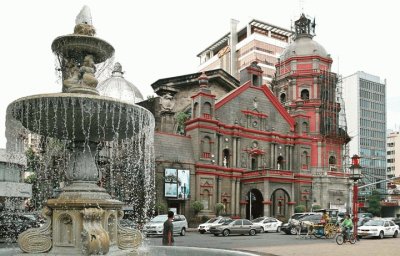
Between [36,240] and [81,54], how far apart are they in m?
4.14

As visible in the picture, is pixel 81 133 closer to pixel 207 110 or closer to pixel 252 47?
pixel 207 110

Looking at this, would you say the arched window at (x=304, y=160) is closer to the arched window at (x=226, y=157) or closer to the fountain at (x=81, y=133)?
the arched window at (x=226, y=157)

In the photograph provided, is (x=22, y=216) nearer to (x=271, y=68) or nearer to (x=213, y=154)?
(x=213, y=154)

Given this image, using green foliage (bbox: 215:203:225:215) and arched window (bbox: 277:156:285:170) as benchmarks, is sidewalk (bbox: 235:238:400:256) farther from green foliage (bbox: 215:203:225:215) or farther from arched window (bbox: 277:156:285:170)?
arched window (bbox: 277:156:285:170)

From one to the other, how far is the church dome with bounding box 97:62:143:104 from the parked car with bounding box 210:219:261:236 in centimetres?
2582

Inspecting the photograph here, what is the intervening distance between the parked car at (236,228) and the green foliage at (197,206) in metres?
8.27

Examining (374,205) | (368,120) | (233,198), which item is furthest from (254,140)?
(368,120)

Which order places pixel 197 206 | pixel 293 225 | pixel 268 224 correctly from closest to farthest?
pixel 293 225 < pixel 268 224 < pixel 197 206

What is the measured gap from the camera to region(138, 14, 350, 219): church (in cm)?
4684

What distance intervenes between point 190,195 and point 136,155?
384 inches

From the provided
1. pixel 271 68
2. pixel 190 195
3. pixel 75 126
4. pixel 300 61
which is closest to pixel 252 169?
pixel 190 195

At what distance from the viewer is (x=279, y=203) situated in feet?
170

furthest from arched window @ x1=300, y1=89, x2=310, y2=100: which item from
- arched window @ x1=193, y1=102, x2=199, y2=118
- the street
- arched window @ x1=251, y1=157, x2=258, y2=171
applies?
the street

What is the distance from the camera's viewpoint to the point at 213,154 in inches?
1916
